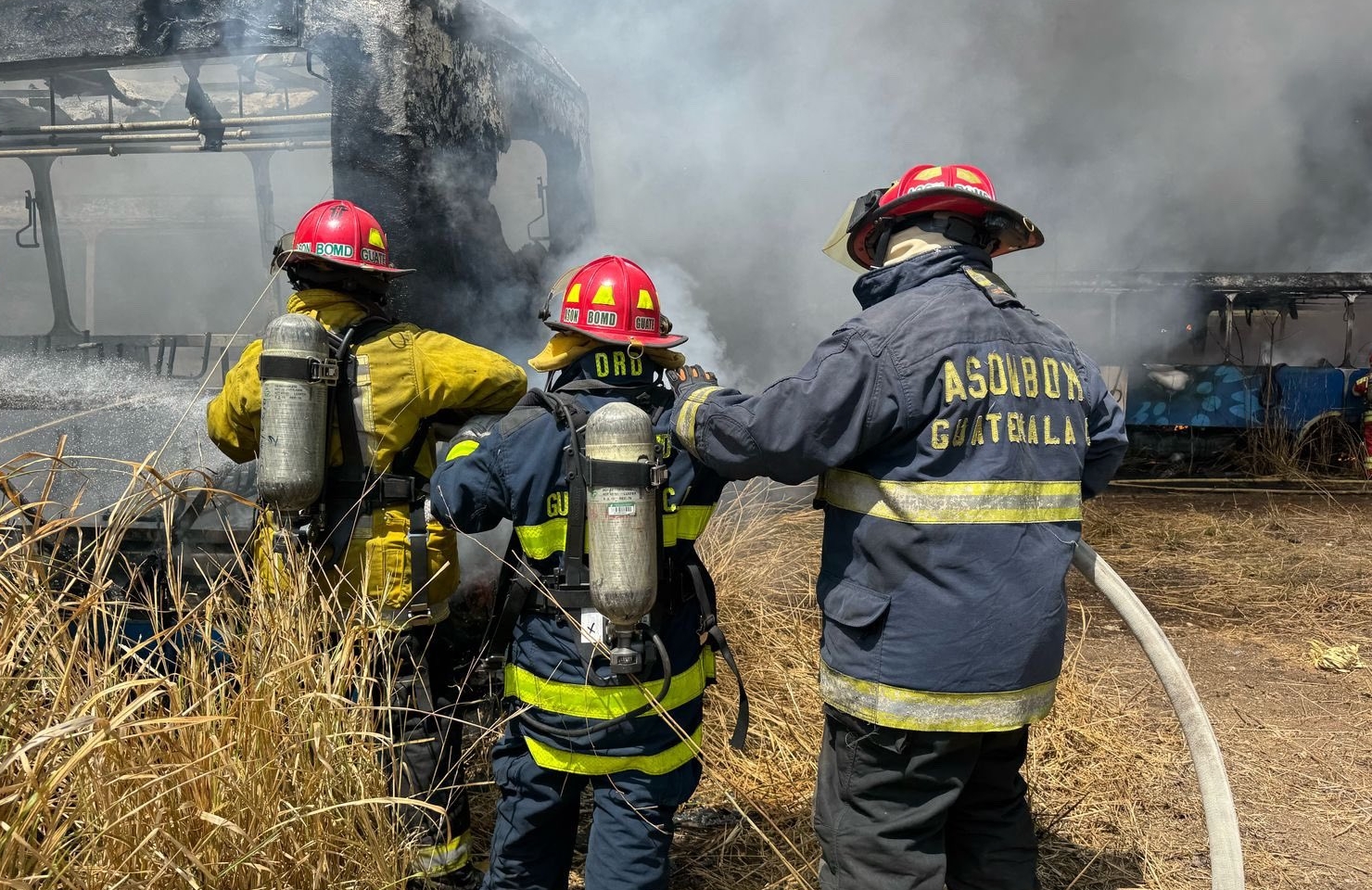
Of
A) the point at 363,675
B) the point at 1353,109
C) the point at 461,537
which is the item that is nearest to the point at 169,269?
the point at 461,537

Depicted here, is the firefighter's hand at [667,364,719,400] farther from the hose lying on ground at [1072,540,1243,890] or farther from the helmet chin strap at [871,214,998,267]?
the hose lying on ground at [1072,540,1243,890]

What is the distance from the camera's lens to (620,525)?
1845 mm

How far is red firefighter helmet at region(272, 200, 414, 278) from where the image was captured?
8.74 ft

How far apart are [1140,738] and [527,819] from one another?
96.9 inches

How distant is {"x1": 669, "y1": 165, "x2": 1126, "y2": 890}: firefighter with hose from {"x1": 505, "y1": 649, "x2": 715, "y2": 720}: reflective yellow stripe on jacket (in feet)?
1.12

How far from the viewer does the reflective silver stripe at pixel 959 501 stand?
1757 millimetres

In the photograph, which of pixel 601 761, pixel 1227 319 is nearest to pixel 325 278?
pixel 601 761

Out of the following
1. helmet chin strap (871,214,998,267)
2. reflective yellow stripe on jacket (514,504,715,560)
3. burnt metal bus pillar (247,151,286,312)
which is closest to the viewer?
helmet chin strap (871,214,998,267)

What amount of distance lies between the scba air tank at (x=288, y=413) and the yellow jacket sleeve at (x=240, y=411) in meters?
0.17

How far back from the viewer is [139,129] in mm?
4785

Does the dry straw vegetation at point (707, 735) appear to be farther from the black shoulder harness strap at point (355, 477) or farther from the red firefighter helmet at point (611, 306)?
the red firefighter helmet at point (611, 306)

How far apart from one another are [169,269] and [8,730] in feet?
32.7

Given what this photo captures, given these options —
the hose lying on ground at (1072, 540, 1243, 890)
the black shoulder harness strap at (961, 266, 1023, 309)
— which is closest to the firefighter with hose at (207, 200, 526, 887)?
the black shoulder harness strap at (961, 266, 1023, 309)

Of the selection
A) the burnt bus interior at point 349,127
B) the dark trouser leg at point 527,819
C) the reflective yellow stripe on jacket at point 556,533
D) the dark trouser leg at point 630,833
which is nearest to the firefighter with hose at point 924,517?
the reflective yellow stripe on jacket at point 556,533
